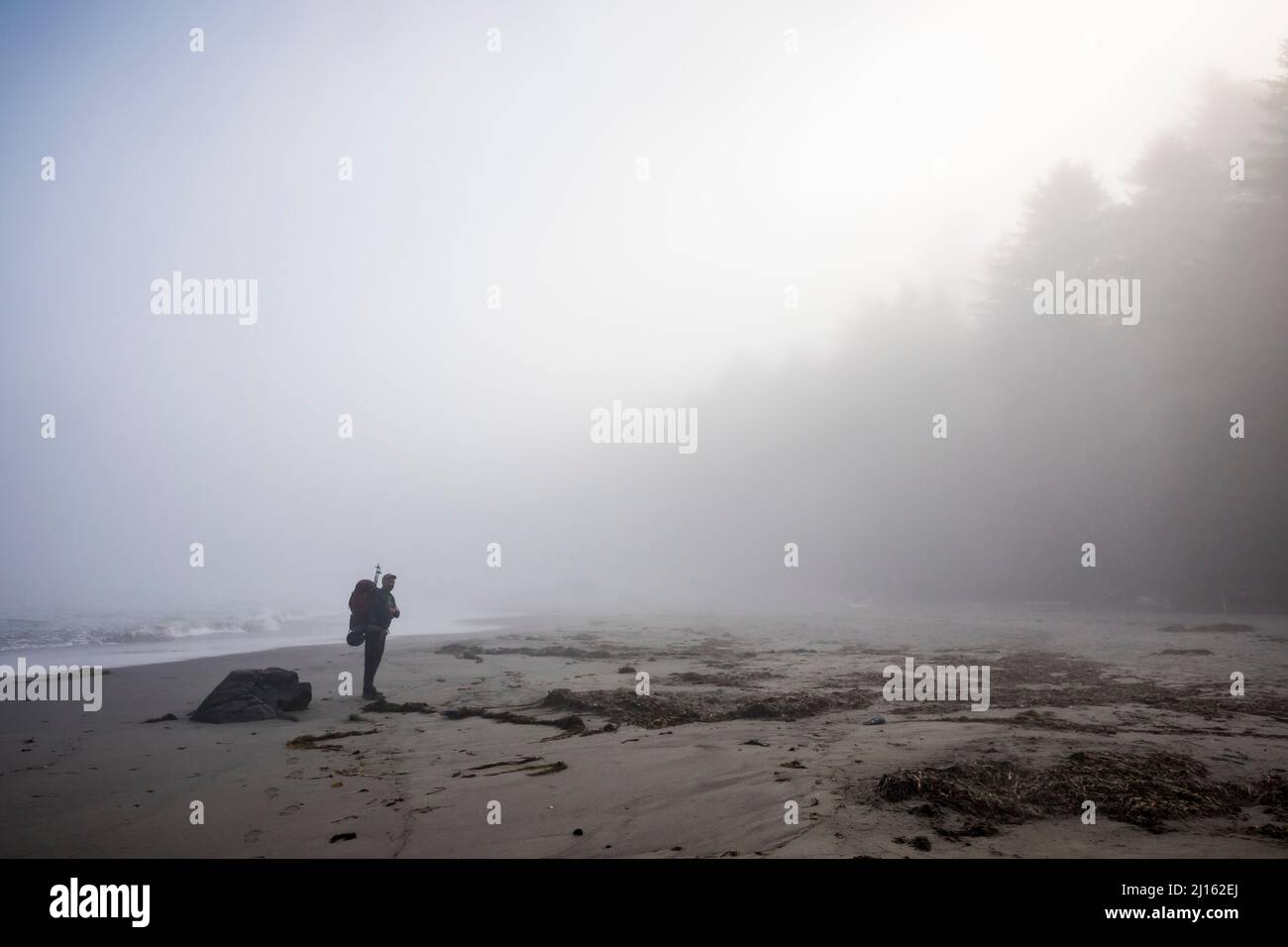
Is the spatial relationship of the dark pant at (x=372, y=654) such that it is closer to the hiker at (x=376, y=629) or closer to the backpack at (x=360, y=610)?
the hiker at (x=376, y=629)

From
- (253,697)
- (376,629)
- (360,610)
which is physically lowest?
(253,697)

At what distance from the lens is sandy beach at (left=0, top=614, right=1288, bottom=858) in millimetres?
3912

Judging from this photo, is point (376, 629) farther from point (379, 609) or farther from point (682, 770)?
point (682, 770)

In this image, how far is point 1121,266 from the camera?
30.3 m

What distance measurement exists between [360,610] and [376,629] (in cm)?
54

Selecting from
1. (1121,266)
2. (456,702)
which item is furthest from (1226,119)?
(456,702)

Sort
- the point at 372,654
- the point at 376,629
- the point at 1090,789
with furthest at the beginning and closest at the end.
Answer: the point at 376,629
the point at 372,654
the point at 1090,789

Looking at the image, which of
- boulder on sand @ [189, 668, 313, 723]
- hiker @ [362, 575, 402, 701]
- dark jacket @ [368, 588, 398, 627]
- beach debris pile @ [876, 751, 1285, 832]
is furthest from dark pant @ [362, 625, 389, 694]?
beach debris pile @ [876, 751, 1285, 832]

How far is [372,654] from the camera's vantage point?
11.0 metres

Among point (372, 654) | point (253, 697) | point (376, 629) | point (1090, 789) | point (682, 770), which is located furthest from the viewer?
point (376, 629)

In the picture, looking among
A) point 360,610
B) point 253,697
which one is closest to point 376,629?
point 360,610

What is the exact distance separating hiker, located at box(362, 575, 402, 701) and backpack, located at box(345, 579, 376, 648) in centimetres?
11
